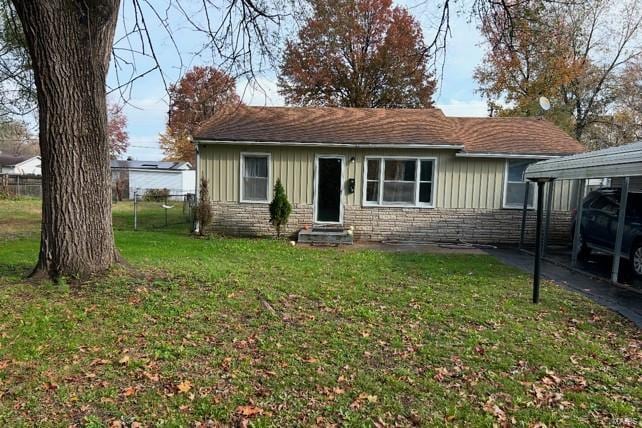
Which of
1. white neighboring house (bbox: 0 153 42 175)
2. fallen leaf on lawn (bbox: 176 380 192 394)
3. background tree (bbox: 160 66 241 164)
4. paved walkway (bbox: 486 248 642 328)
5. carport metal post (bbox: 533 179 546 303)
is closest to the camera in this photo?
fallen leaf on lawn (bbox: 176 380 192 394)

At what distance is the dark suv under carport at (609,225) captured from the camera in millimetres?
7711

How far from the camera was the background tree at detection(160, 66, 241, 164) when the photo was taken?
814 centimetres

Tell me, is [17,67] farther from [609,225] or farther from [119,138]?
[119,138]

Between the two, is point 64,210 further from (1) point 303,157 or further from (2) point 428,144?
(2) point 428,144

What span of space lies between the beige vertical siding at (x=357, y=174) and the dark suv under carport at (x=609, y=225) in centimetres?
274

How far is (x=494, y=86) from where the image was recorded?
25.9 m

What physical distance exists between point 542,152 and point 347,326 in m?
9.77

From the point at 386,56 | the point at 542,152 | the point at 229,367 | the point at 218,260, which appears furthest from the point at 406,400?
the point at 386,56

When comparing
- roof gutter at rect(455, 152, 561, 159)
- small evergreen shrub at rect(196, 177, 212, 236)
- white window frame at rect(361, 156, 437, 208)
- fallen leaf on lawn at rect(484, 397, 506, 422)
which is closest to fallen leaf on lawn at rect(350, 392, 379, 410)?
fallen leaf on lawn at rect(484, 397, 506, 422)

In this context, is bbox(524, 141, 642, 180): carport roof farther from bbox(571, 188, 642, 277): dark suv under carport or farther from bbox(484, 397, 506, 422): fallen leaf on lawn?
bbox(484, 397, 506, 422): fallen leaf on lawn

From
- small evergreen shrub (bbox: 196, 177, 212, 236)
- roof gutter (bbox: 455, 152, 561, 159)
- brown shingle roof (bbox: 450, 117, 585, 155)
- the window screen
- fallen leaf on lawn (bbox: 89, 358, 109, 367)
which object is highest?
brown shingle roof (bbox: 450, 117, 585, 155)

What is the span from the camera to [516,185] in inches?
480

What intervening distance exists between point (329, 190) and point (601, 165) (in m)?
7.04

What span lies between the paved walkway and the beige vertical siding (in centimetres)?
266
